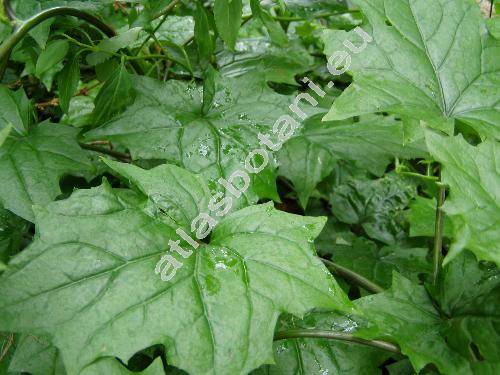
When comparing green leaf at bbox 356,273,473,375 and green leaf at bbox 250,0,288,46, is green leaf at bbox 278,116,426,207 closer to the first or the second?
green leaf at bbox 250,0,288,46

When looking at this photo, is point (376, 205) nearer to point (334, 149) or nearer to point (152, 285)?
point (334, 149)

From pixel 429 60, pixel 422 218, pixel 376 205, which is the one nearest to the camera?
pixel 429 60

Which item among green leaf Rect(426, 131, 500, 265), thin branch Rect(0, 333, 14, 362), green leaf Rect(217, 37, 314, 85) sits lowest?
thin branch Rect(0, 333, 14, 362)

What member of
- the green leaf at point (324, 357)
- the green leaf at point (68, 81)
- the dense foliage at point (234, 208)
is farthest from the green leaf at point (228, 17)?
the green leaf at point (324, 357)

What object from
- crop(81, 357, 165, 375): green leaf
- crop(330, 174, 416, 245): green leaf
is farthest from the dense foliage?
crop(330, 174, 416, 245): green leaf

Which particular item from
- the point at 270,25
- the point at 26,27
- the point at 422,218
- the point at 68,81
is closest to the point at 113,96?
the point at 68,81

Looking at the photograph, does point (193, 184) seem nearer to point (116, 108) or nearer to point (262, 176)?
point (262, 176)

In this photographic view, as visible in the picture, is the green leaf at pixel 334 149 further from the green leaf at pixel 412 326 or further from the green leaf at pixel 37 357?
the green leaf at pixel 37 357

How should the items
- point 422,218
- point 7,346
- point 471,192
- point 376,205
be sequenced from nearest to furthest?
point 471,192
point 7,346
point 422,218
point 376,205
